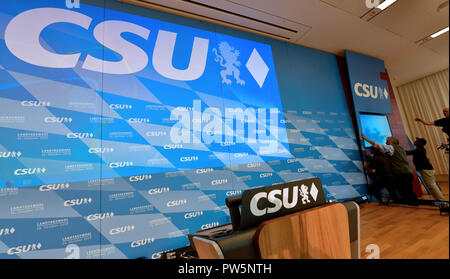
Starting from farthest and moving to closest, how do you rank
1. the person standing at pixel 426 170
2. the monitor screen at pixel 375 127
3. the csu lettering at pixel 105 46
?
the monitor screen at pixel 375 127
the person standing at pixel 426 170
the csu lettering at pixel 105 46

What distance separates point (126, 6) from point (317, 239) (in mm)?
3328

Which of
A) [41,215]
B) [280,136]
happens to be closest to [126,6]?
[41,215]

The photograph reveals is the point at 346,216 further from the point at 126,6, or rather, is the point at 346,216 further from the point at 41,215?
the point at 126,6

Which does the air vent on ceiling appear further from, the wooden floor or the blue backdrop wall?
the wooden floor

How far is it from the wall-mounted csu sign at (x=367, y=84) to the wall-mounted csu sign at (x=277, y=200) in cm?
431

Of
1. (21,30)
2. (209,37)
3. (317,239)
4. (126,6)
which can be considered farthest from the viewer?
(209,37)

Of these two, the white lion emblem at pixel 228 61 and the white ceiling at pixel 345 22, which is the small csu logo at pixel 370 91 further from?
the white lion emblem at pixel 228 61

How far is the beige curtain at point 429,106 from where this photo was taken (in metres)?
5.91

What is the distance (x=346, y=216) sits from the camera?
0.78m

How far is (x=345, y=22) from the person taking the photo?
11.7 ft

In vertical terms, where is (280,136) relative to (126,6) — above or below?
below
